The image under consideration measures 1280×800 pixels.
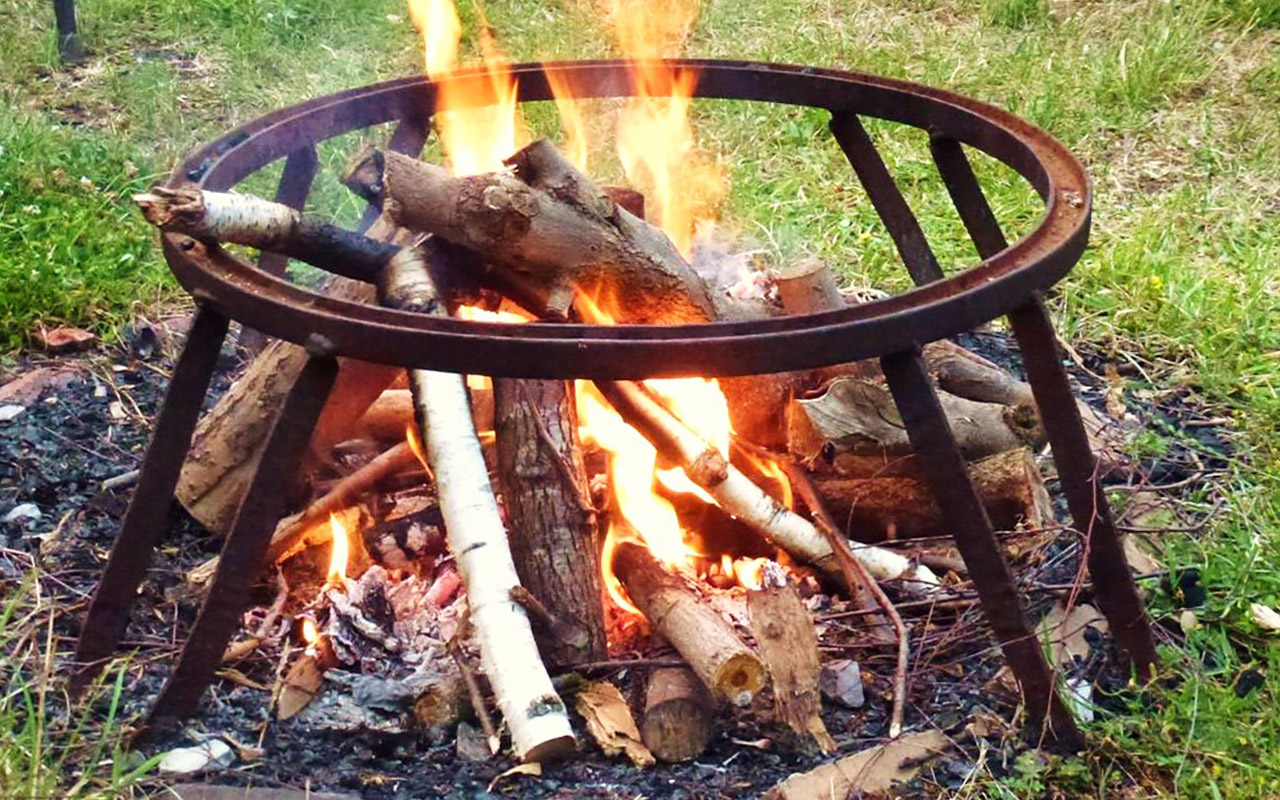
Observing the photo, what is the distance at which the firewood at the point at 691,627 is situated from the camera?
95.5 inches

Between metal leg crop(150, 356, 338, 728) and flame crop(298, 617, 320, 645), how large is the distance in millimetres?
315

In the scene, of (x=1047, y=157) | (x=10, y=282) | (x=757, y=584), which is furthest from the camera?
(x=10, y=282)

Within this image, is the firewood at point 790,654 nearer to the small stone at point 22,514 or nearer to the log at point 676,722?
the log at point 676,722

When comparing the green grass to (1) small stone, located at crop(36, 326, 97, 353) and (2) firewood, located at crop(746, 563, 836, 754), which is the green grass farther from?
(1) small stone, located at crop(36, 326, 97, 353)

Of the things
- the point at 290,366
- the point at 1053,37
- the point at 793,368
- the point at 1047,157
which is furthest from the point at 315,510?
the point at 1053,37

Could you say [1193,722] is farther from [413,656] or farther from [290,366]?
[290,366]

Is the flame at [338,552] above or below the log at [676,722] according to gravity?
above

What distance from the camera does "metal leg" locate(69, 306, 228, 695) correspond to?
241 cm

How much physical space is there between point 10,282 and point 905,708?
3.00 m

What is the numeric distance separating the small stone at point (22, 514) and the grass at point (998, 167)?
93 cm

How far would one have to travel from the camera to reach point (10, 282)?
407 cm

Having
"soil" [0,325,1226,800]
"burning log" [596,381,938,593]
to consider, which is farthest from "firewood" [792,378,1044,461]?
"soil" [0,325,1226,800]

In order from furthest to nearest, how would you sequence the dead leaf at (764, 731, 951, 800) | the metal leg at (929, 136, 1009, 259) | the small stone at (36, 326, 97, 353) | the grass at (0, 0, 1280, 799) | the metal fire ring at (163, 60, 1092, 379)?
the small stone at (36, 326, 97, 353), the metal leg at (929, 136, 1009, 259), the grass at (0, 0, 1280, 799), the dead leaf at (764, 731, 951, 800), the metal fire ring at (163, 60, 1092, 379)

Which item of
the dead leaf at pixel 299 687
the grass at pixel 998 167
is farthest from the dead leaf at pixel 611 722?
the grass at pixel 998 167
